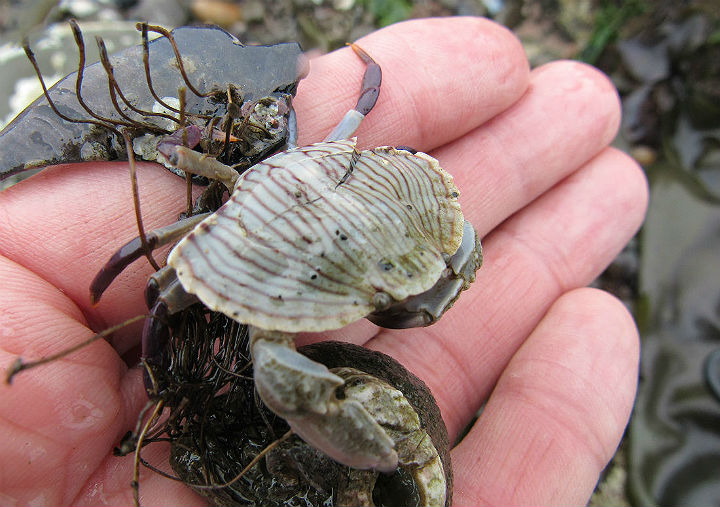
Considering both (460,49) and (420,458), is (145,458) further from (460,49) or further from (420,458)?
(460,49)

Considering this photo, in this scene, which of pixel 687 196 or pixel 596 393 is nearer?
pixel 596 393

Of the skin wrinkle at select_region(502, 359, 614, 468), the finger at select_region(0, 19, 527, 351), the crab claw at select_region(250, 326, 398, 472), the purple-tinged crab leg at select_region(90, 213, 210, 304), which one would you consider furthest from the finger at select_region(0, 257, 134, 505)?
the skin wrinkle at select_region(502, 359, 614, 468)

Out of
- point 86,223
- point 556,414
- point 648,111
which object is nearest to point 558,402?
point 556,414

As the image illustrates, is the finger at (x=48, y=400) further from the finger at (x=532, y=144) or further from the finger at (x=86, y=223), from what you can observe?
the finger at (x=532, y=144)

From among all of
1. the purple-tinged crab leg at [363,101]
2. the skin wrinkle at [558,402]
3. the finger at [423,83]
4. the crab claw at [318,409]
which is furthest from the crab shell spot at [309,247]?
the skin wrinkle at [558,402]

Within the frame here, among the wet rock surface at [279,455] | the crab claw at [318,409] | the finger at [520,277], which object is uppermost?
the crab claw at [318,409]

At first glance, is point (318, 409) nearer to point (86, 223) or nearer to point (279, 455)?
point (279, 455)

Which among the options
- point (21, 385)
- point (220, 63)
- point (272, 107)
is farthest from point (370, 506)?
point (220, 63)
